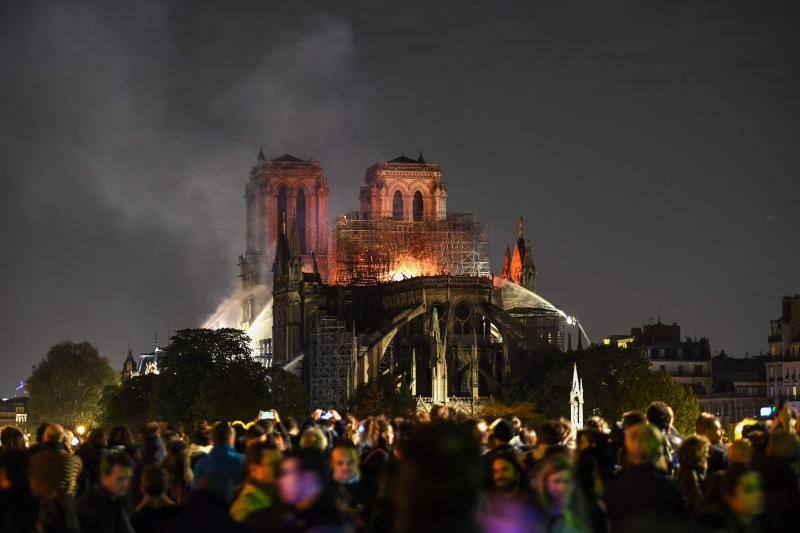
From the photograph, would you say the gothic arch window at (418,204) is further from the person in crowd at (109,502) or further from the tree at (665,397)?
the person in crowd at (109,502)

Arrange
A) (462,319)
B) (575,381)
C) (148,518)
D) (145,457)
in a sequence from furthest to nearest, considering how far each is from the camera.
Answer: (462,319) → (575,381) → (145,457) → (148,518)

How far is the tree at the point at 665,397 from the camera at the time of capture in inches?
3565

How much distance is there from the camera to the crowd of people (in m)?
9.53

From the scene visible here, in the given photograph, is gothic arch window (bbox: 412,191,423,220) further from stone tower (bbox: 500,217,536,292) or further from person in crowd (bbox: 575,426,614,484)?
person in crowd (bbox: 575,426,614,484)

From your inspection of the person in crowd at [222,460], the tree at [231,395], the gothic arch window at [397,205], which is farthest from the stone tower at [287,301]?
the person in crowd at [222,460]

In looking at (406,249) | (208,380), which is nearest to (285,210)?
(406,249)

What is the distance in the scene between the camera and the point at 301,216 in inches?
5748

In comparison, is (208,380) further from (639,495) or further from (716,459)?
(639,495)

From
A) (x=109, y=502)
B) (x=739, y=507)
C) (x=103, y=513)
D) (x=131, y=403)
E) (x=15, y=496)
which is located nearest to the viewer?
(x=739, y=507)

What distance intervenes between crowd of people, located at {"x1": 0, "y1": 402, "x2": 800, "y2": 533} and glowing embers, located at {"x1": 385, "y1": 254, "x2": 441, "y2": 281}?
11206 centimetres

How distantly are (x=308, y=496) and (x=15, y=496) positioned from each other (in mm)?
3279

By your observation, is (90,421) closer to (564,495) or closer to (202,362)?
(202,362)

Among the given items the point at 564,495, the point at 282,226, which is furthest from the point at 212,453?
the point at 282,226

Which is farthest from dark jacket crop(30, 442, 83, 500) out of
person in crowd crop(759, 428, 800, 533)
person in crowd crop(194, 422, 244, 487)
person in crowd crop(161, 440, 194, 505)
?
person in crowd crop(759, 428, 800, 533)
